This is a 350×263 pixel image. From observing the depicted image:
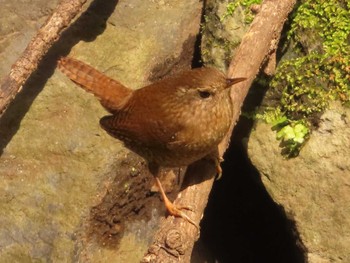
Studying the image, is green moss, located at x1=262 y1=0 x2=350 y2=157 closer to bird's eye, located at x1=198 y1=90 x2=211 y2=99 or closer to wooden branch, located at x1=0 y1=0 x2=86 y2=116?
bird's eye, located at x1=198 y1=90 x2=211 y2=99

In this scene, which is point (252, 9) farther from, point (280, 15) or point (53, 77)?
point (53, 77)

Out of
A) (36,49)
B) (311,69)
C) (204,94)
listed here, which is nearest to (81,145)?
(36,49)

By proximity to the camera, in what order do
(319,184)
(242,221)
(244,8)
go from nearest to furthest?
(319,184), (244,8), (242,221)

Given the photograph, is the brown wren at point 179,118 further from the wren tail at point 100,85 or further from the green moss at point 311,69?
the green moss at point 311,69

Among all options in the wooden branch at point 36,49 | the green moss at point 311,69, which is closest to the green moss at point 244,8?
the green moss at point 311,69

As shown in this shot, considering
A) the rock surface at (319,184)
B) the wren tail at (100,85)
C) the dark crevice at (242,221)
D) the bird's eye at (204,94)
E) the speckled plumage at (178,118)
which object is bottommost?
the dark crevice at (242,221)

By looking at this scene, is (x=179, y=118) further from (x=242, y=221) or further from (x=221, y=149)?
(x=242, y=221)
